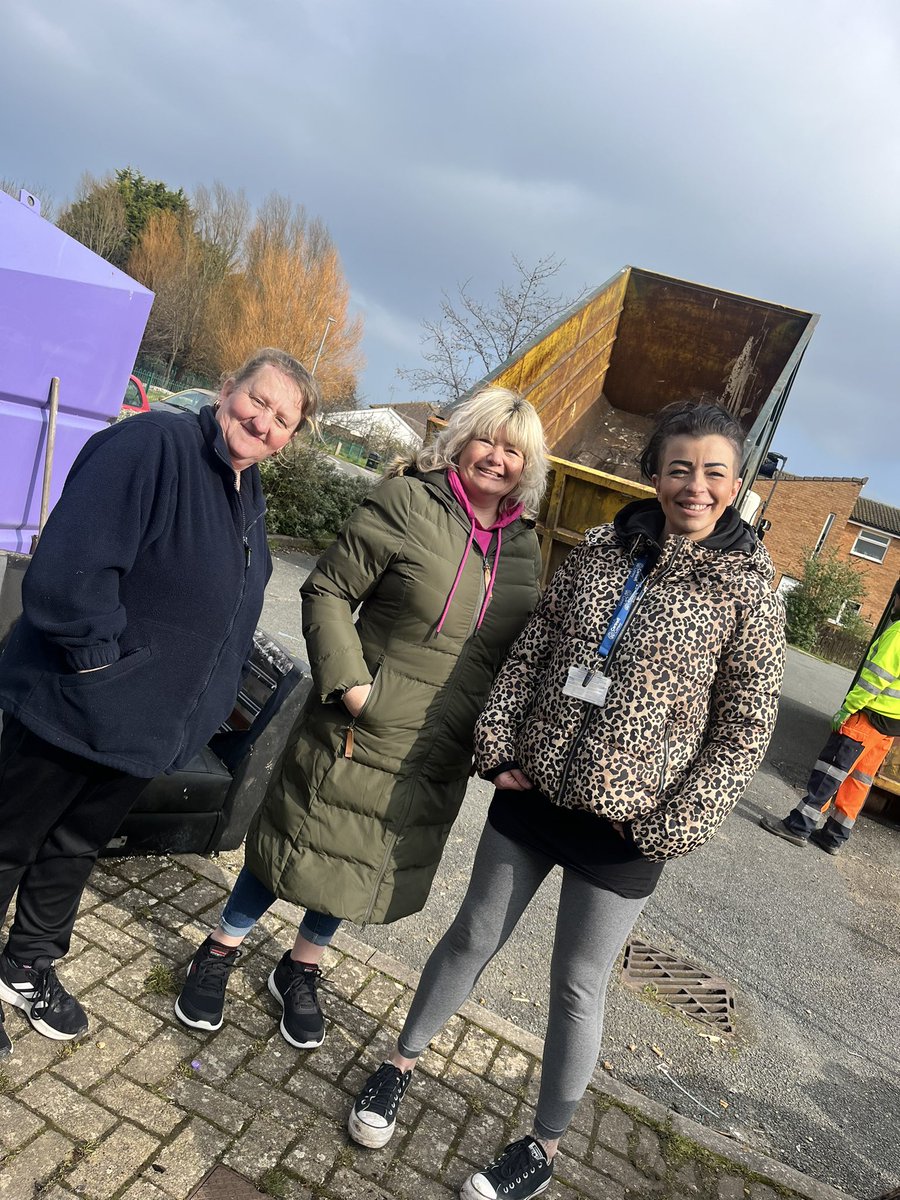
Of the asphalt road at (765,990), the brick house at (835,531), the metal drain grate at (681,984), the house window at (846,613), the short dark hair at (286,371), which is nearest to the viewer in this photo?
the short dark hair at (286,371)

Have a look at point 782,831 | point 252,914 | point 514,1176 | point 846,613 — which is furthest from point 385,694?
point 846,613

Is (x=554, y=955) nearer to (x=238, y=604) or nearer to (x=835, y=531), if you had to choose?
(x=238, y=604)

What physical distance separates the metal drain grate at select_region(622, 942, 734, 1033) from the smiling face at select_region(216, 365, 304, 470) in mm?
2791

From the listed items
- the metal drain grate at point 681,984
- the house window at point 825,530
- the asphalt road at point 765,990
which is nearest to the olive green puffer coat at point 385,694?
the asphalt road at point 765,990

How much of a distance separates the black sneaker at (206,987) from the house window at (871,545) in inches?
1658

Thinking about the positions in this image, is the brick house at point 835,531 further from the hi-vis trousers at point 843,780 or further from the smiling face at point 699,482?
the smiling face at point 699,482

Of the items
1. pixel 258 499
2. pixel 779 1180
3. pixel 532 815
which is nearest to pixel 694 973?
pixel 779 1180

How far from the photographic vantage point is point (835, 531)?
1558 inches

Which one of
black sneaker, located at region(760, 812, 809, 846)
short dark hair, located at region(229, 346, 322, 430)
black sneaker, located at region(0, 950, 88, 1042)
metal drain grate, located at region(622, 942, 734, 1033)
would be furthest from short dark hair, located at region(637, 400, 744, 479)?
black sneaker, located at region(760, 812, 809, 846)

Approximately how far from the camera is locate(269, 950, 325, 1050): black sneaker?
2.58 meters

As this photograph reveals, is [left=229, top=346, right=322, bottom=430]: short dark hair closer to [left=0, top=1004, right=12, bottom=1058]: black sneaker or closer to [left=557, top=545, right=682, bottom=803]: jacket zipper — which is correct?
[left=557, top=545, right=682, bottom=803]: jacket zipper

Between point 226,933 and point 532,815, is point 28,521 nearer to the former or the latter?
point 226,933

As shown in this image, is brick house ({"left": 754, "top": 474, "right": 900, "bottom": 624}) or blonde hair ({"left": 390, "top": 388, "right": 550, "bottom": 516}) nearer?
blonde hair ({"left": 390, "top": 388, "right": 550, "bottom": 516})

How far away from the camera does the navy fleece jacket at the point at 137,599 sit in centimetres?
197
